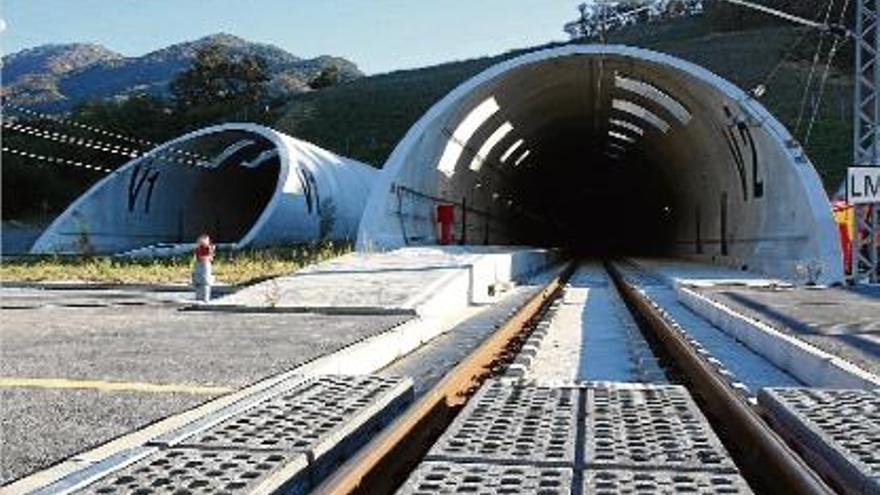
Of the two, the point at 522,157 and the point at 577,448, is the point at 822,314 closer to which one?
the point at 577,448

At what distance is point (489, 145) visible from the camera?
34.4m

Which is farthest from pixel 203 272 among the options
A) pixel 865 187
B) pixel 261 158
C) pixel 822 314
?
pixel 261 158

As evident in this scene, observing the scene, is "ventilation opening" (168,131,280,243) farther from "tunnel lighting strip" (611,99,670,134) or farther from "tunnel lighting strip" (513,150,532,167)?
"tunnel lighting strip" (611,99,670,134)

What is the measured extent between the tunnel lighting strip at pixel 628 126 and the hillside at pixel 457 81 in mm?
27216

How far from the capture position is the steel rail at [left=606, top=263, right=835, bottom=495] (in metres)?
4.63

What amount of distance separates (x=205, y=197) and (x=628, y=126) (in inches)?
651

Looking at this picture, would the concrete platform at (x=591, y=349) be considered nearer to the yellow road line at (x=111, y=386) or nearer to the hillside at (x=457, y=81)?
the yellow road line at (x=111, y=386)

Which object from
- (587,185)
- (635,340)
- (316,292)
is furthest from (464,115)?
(587,185)

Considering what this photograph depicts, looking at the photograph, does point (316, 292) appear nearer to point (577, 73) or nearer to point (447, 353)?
point (447, 353)

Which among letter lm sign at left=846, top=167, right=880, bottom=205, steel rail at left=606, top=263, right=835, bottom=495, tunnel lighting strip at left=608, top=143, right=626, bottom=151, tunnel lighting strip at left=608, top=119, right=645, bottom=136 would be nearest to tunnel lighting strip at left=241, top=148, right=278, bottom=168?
tunnel lighting strip at left=608, top=119, right=645, bottom=136

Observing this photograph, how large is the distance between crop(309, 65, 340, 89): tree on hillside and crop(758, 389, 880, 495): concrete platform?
119 m

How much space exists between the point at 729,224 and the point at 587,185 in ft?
88.2

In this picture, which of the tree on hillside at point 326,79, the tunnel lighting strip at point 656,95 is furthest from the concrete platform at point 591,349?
the tree on hillside at point 326,79

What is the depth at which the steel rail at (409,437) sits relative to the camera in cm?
457
